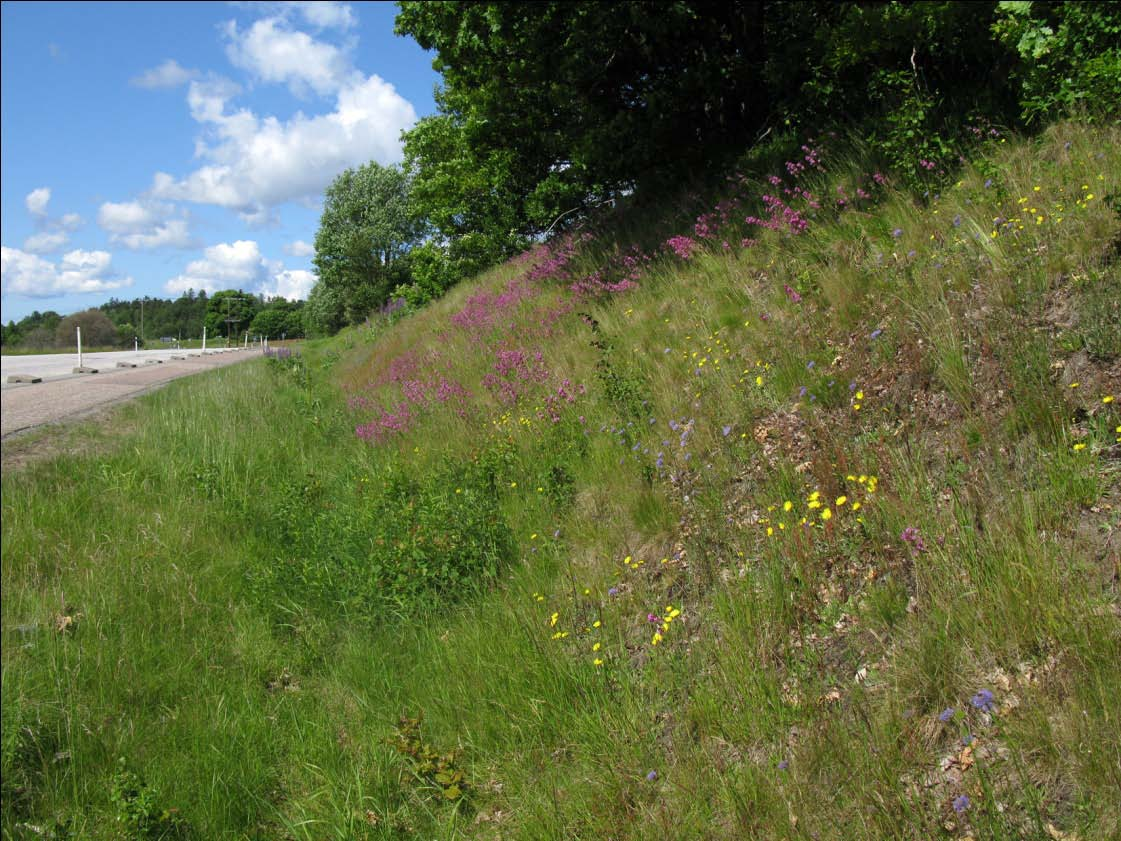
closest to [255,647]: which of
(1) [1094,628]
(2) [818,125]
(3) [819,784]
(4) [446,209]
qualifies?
(3) [819,784]

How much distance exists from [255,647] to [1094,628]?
434 centimetres

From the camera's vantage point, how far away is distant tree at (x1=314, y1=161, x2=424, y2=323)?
50.9 m

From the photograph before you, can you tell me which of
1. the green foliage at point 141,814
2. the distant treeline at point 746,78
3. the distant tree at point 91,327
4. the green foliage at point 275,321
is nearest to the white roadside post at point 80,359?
the distant tree at point 91,327

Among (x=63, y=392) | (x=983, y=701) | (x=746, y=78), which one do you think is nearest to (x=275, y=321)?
(x=63, y=392)

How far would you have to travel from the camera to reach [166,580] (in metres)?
4.75

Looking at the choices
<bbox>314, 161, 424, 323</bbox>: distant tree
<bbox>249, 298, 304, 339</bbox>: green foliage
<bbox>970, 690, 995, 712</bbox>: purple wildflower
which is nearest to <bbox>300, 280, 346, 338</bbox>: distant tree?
<bbox>314, 161, 424, 323</bbox>: distant tree

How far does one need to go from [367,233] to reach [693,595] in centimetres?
5136

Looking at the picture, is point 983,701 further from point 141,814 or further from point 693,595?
point 141,814

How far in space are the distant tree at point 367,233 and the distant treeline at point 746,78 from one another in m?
37.8

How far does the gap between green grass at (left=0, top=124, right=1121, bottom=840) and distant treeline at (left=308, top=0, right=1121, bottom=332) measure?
0.80 m

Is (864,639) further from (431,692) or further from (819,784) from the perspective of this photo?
(431,692)

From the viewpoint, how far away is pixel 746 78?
9.83 m

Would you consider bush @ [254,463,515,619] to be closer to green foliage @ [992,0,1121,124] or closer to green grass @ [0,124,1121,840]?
green grass @ [0,124,1121,840]

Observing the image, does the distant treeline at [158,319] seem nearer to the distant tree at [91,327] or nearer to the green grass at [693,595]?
the distant tree at [91,327]
